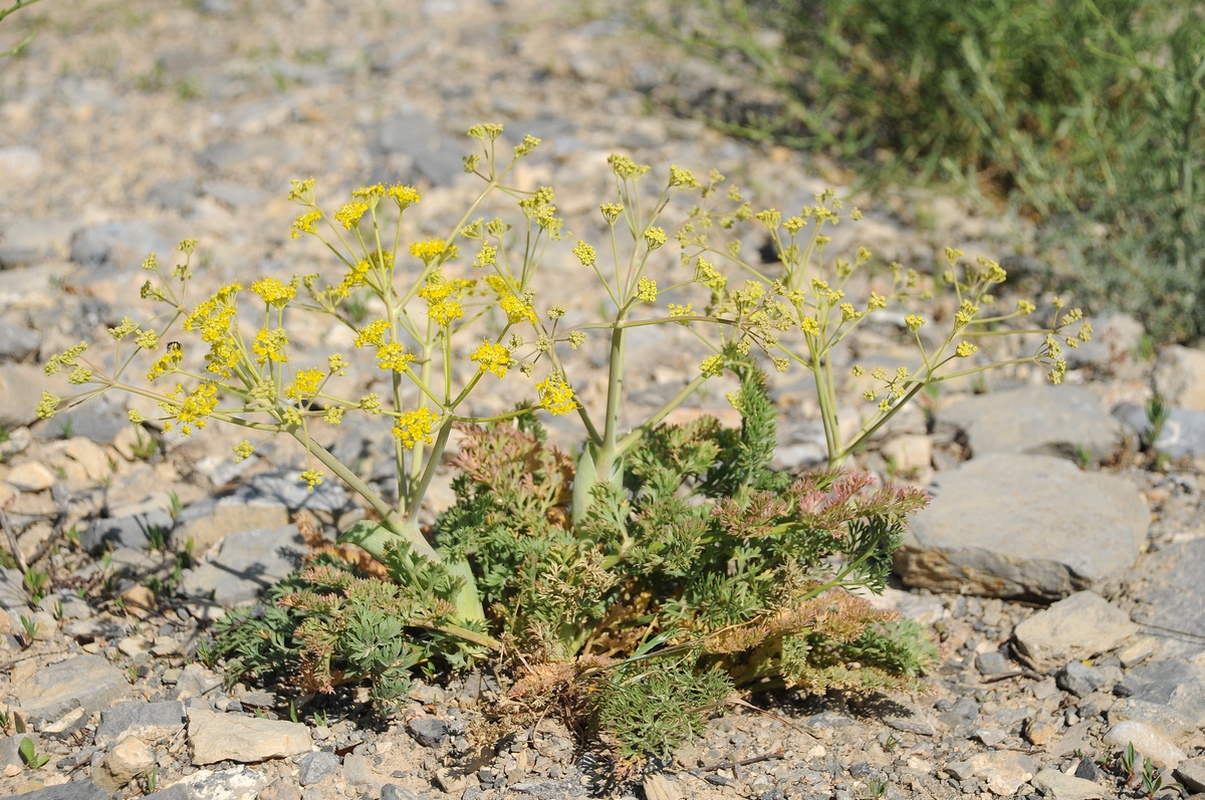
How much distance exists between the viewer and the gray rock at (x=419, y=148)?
6.54 m

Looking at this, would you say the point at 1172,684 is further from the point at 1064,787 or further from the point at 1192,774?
the point at 1064,787

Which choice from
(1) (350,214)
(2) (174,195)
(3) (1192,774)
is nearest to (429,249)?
(1) (350,214)

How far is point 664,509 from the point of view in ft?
9.64

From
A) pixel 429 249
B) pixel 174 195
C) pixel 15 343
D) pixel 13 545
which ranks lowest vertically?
pixel 13 545

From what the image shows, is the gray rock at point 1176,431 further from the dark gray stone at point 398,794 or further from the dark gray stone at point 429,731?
the dark gray stone at point 398,794

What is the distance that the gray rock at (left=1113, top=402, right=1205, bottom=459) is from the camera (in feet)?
14.1

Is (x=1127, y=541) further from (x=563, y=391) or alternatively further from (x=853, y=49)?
(x=853, y=49)

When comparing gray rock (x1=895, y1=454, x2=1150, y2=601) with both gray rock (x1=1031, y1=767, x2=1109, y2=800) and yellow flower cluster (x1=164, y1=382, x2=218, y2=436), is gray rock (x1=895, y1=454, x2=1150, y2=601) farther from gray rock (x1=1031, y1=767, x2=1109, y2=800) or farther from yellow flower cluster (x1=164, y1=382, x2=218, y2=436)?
yellow flower cluster (x1=164, y1=382, x2=218, y2=436)

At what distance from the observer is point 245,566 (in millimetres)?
3623

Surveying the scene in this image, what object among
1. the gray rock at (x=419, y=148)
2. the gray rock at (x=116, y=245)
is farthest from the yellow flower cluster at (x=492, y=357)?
the gray rock at (x=419, y=148)

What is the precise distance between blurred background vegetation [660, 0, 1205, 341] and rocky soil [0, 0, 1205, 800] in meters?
0.27

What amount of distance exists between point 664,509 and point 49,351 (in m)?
3.41

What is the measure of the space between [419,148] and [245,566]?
3.78 metres

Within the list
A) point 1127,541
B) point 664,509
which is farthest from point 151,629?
point 1127,541
